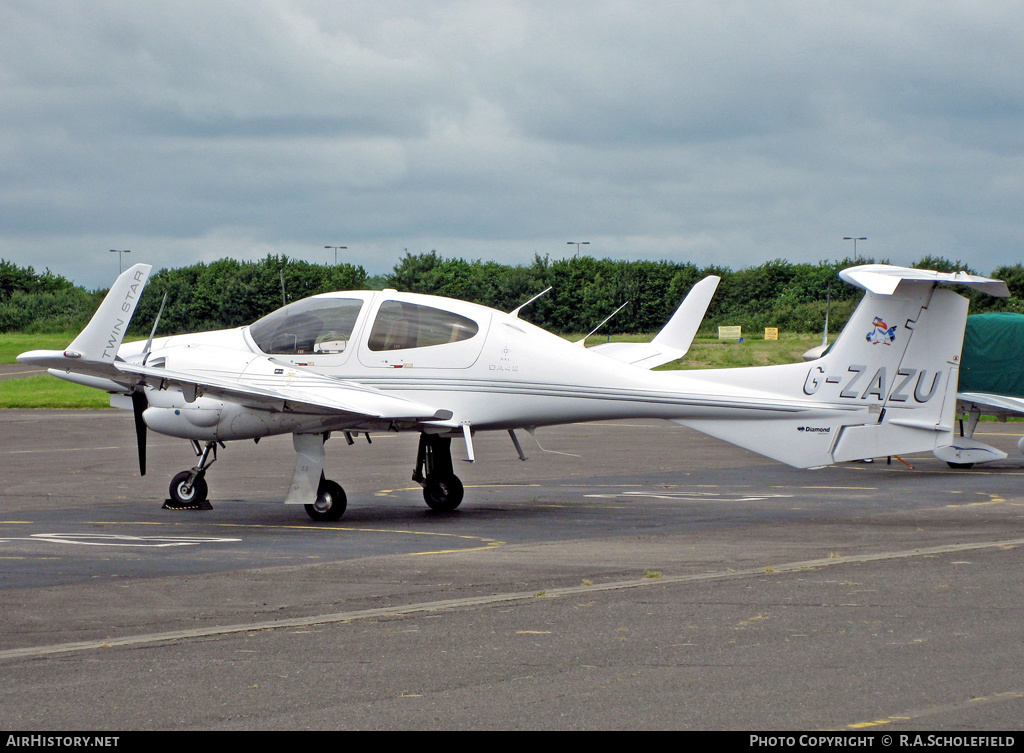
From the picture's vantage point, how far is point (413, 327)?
A: 15914 mm

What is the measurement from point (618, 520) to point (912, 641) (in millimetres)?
7398

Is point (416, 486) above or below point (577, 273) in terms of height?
below

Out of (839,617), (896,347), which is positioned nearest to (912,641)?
(839,617)

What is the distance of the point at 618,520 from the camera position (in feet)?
49.6

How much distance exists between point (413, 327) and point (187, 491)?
12.6ft

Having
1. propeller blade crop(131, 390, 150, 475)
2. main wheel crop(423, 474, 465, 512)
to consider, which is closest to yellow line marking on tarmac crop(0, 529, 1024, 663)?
main wheel crop(423, 474, 465, 512)

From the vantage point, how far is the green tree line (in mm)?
69188

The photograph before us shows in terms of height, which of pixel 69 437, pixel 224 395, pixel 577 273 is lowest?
pixel 69 437

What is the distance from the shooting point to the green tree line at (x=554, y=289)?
69.2 meters

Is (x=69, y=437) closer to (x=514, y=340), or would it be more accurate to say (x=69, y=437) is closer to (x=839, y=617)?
(x=514, y=340)

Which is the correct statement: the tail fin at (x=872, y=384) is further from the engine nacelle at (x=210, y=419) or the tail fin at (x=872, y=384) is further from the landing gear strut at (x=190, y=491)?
the landing gear strut at (x=190, y=491)

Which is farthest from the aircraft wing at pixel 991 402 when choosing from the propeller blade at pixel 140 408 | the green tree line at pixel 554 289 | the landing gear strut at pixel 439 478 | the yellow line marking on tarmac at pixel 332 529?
the green tree line at pixel 554 289

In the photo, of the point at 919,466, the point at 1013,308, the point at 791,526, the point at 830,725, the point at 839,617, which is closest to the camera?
the point at 830,725

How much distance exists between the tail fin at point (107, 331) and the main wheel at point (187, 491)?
2.78m
